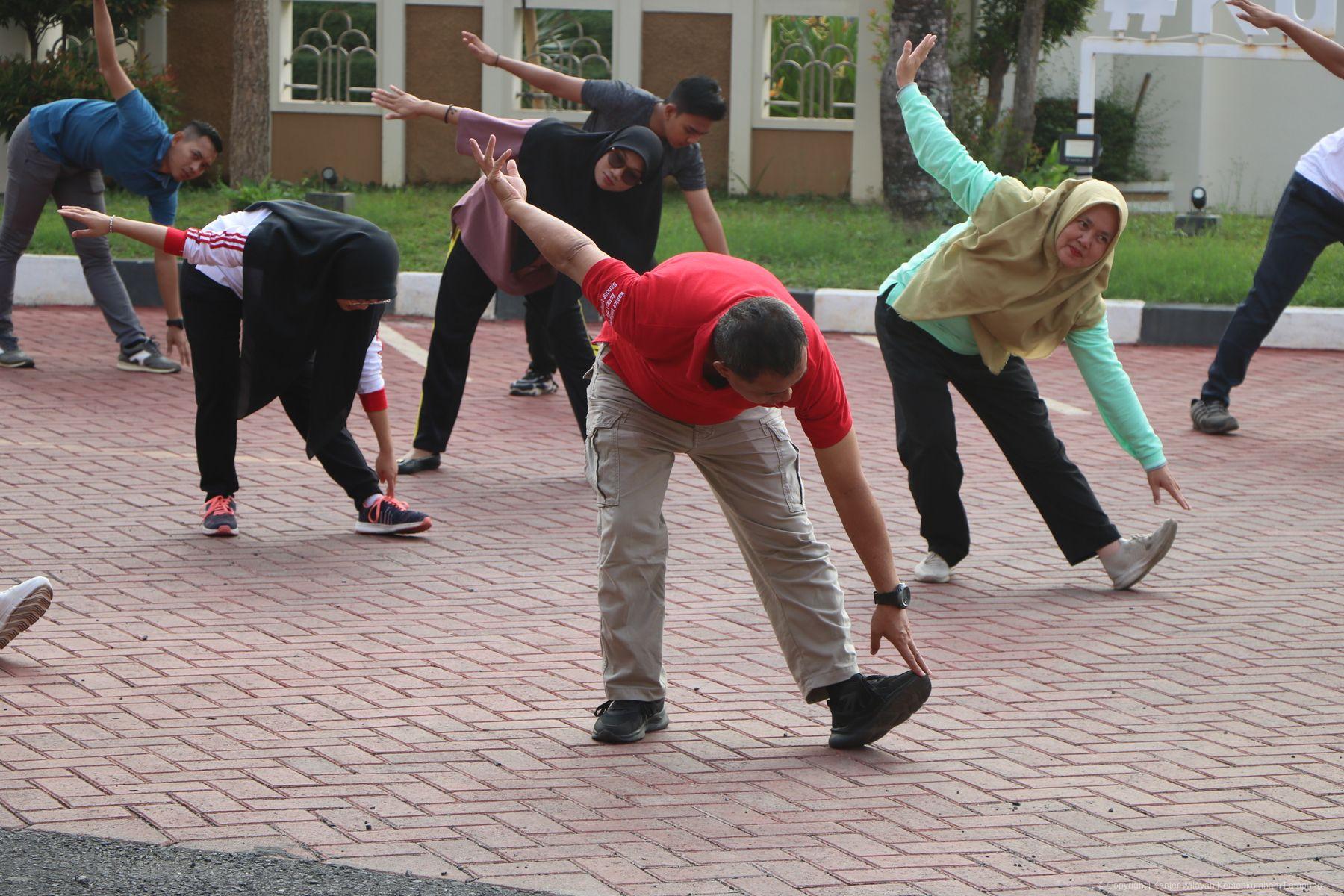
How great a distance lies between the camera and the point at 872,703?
14.1 ft

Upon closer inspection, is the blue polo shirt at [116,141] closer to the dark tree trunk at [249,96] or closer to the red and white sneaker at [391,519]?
the red and white sneaker at [391,519]

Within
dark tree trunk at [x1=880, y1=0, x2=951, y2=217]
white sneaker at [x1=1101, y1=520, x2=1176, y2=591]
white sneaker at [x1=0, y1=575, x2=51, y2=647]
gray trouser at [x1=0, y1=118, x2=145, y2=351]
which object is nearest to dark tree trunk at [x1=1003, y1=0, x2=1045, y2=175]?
dark tree trunk at [x1=880, y1=0, x2=951, y2=217]

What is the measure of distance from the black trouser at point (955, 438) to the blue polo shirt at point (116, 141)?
4092mm

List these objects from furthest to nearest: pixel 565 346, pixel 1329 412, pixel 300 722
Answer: pixel 1329 412, pixel 565 346, pixel 300 722

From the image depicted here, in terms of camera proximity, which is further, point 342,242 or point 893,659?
point 342,242

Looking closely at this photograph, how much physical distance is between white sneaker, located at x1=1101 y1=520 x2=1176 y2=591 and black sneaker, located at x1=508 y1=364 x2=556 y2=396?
3.86 meters

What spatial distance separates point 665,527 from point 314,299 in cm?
219

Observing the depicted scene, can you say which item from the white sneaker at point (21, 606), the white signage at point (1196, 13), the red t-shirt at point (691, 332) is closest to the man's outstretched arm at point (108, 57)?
the white sneaker at point (21, 606)

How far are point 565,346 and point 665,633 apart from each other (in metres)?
2.22

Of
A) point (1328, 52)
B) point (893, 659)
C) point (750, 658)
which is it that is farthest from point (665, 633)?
point (1328, 52)

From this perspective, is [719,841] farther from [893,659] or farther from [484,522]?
[484,522]

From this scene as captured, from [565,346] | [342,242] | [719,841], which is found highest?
[342,242]

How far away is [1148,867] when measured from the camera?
367cm

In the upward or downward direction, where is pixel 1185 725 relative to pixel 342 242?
downward
